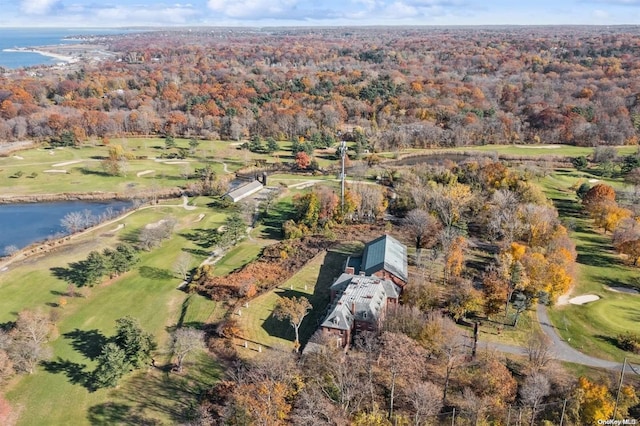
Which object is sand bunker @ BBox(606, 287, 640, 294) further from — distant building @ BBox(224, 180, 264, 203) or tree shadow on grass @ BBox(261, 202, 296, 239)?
distant building @ BBox(224, 180, 264, 203)

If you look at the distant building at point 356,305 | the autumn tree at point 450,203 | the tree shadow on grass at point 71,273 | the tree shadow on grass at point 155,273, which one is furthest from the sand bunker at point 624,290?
the tree shadow on grass at point 71,273

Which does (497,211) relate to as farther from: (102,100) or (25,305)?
(102,100)

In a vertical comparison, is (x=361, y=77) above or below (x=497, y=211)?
above

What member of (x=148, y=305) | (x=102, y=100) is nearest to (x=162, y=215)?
(x=148, y=305)

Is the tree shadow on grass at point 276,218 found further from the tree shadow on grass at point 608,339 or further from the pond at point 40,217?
the tree shadow on grass at point 608,339

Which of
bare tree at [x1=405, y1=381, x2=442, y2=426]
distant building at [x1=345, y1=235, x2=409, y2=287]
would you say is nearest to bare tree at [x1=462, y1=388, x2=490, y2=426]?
bare tree at [x1=405, y1=381, x2=442, y2=426]

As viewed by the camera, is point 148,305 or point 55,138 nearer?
point 148,305
